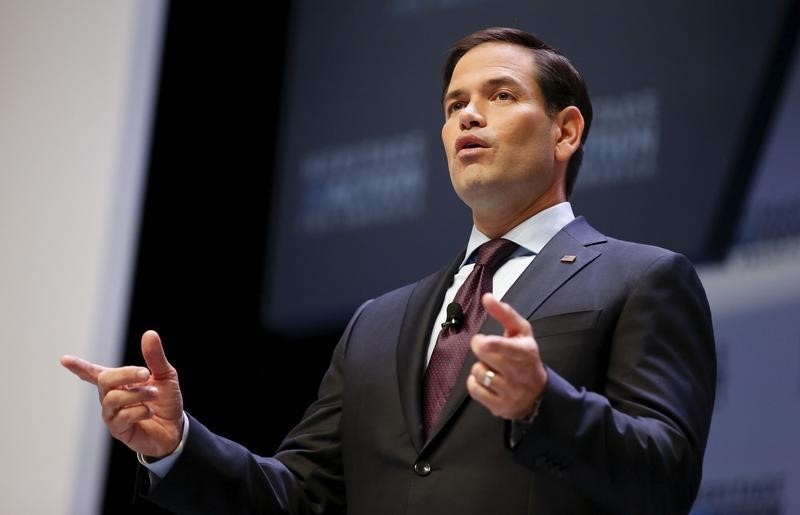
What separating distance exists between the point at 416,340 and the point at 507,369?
1.88 feet

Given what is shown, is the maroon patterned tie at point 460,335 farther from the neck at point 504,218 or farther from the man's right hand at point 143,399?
the man's right hand at point 143,399

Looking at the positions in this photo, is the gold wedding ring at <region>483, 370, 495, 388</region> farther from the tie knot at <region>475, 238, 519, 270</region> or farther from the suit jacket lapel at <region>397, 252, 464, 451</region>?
A: the tie knot at <region>475, 238, 519, 270</region>

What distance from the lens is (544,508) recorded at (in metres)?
1.62

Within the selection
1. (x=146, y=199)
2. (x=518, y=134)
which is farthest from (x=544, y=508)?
(x=146, y=199)

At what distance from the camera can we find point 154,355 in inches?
65.8

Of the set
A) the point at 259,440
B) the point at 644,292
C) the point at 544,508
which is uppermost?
the point at 644,292

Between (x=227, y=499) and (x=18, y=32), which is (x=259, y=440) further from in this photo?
(x=227, y=499)

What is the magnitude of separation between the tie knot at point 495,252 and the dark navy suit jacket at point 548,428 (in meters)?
0.10

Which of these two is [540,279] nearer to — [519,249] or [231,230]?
[519,249]

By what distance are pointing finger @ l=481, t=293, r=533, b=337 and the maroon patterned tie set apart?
421 millimetres

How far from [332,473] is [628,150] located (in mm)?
1590

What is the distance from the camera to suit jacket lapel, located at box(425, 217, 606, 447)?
1761 millimetres

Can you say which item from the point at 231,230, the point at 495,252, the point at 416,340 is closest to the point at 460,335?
the point at 416,340

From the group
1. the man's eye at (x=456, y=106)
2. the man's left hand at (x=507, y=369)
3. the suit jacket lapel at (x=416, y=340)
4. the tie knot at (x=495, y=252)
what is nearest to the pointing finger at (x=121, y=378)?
the suit jacket lapel at (x=416, y=340)
